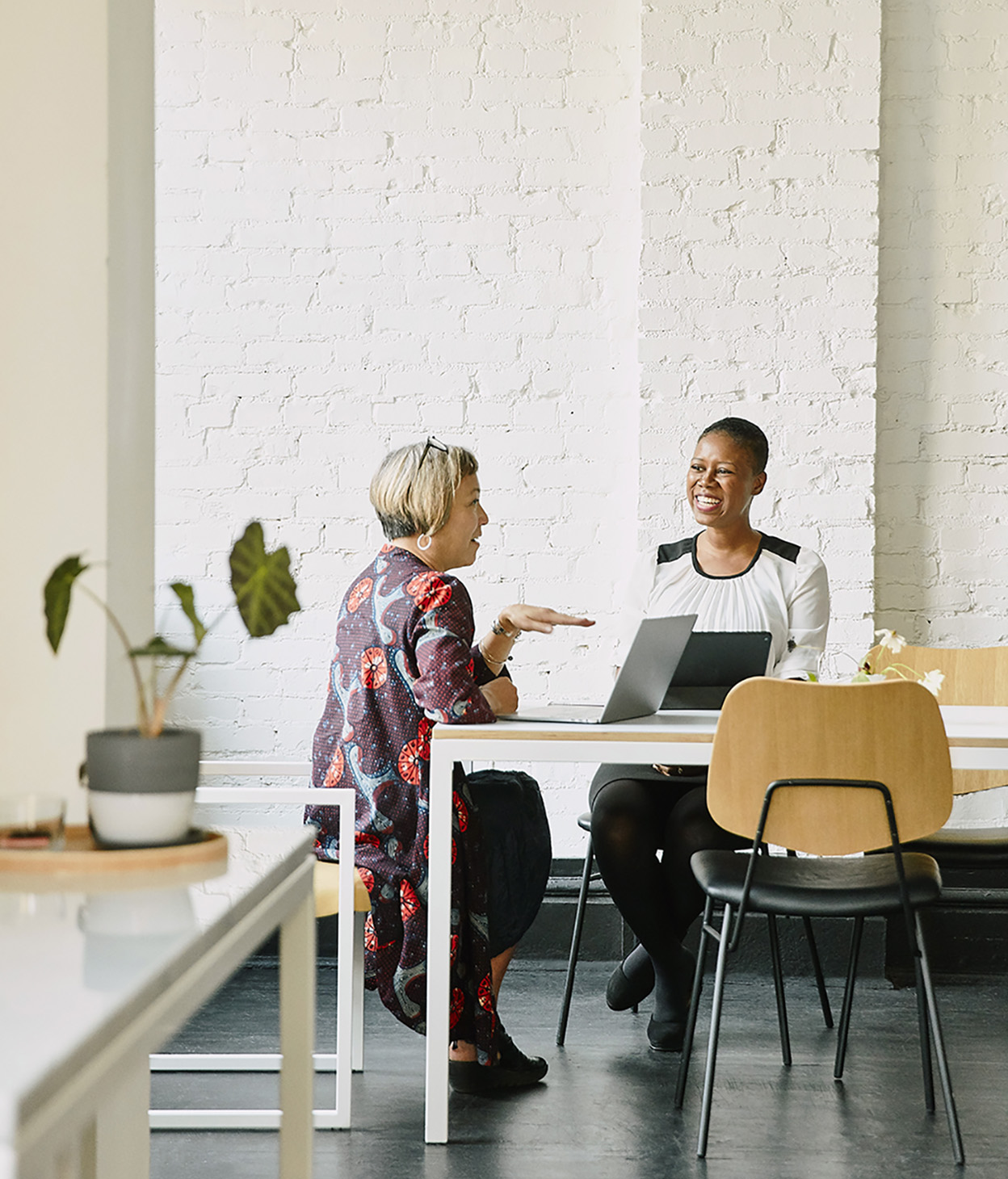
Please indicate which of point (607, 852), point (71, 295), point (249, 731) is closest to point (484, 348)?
point (249, 731)

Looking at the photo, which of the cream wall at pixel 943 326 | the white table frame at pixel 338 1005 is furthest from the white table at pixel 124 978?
the cream wall at pixel 943 326

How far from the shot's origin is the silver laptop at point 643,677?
2.35 meters

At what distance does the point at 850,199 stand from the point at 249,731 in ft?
6.96

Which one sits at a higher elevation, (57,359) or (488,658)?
(57,359)

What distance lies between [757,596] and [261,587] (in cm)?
222

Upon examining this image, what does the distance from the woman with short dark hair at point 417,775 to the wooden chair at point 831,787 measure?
423 millimetres

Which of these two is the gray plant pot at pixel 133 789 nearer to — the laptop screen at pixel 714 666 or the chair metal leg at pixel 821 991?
the laptop screen at pixel 714 666

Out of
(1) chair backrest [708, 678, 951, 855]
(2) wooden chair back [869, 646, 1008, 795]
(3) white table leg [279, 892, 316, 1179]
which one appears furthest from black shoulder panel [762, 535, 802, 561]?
(3) white table leg [279, 892, 316, 1179]

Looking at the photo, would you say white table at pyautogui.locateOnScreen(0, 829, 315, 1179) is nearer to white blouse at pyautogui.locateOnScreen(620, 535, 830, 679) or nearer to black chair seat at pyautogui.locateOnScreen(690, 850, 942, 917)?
black chair seat at pyautogui.locateOnScreen(690, 850, 942, 917)

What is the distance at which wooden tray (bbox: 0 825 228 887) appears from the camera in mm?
1016

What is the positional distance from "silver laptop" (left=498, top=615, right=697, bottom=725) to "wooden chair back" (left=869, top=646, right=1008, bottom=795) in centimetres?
85

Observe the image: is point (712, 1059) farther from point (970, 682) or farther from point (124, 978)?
point (124, 978)

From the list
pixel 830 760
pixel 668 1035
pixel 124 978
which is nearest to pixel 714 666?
pixel 830 760

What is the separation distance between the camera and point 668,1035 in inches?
112
